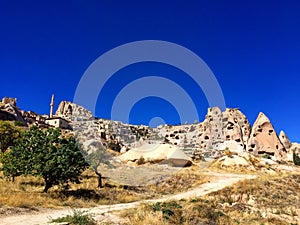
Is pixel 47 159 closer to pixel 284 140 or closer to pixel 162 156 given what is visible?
pixel 162 156

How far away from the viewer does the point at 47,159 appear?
2197 centimetres

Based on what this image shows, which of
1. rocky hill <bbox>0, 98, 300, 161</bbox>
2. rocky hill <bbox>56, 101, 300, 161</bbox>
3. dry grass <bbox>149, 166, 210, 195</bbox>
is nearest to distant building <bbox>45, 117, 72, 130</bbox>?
rocky hill <bbox>0, 98, 300, 161</bbox>

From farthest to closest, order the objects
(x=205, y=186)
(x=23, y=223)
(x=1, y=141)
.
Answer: (x=1, y=141) < (x=205, y=186) < (x=23, y=223)

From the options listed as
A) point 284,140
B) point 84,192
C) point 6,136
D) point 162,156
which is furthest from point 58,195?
point 284,140

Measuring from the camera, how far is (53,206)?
1712 centimetres

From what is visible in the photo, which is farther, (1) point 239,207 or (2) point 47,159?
(2) point 47,159

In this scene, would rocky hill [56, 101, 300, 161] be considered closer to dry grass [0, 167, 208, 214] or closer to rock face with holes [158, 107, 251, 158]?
rock face with holes [158, 107, 251, 158]

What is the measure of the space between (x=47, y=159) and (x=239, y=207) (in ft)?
51.9

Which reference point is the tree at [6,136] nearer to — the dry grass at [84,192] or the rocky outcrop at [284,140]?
the dry grass at [84,192]

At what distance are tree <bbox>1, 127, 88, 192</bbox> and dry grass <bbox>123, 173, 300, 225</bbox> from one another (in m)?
8.29

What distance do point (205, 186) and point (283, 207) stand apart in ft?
29.1

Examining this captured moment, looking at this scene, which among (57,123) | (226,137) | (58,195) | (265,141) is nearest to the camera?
(58,195)

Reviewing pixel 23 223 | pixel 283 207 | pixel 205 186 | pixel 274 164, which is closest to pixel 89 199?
pixel 23 223

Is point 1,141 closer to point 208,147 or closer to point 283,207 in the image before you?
point 283,207
